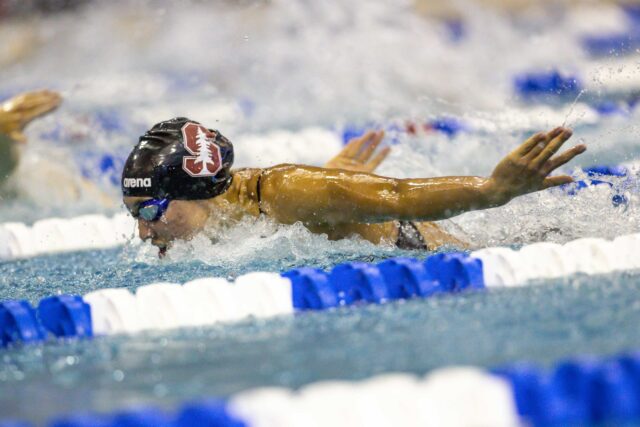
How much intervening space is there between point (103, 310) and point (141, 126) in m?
5.97

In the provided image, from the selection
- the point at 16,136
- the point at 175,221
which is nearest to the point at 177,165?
the point at 175,221

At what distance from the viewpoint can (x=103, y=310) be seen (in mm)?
2990

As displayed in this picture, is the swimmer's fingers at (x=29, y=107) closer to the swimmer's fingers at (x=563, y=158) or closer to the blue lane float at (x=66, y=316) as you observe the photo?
the blue lane float at (x=66, y=316)

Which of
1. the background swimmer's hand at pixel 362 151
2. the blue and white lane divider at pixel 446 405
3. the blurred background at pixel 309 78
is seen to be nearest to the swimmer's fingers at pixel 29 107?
the blurred background at pixel 309 78

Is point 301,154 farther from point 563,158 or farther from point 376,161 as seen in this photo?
point 563,158

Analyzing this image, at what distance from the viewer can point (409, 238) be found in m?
3.86

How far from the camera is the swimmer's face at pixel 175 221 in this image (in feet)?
11.9

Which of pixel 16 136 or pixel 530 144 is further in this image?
pixel 16 136

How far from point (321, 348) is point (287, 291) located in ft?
2.44

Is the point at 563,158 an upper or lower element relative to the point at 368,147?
upper

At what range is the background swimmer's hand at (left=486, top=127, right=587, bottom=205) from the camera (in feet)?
9.69

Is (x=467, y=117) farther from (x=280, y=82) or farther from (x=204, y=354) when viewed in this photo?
(x=204, y=354)

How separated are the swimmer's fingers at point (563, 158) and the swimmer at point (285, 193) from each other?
0.04 metres

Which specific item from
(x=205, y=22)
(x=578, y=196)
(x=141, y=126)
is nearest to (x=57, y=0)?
(x=205, y=22)
